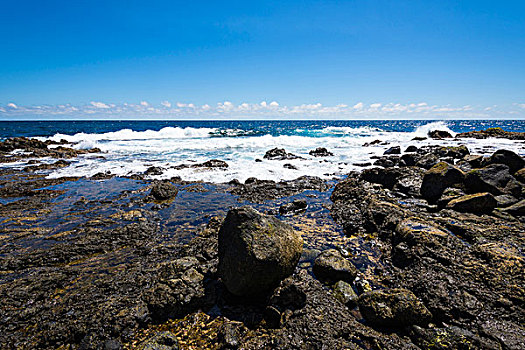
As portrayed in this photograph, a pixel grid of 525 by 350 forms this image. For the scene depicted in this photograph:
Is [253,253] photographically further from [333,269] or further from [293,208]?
[293,208]

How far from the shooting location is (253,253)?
4148 millimetres

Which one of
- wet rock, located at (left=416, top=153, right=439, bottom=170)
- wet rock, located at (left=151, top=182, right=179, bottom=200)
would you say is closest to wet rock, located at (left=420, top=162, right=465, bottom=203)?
wet rock, located at (left=416, top=153, right=439, bottom=170)

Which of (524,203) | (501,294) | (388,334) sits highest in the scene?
(524,203)

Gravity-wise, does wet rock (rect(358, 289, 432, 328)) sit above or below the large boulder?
below

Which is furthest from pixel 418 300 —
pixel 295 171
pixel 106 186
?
pixel 106 186

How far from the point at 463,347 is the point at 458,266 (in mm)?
1856

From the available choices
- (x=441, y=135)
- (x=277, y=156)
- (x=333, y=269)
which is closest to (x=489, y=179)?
(x=333, y=269)

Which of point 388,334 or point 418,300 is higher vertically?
point 418,300

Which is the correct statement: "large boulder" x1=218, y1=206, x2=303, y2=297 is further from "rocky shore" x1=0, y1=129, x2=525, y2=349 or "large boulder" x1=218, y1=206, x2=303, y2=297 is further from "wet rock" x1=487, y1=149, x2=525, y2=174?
"wet rock" x1=487, y1=149, x2=525, y2=174

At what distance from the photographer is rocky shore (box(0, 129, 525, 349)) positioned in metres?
3.70

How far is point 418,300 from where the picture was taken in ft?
13.1

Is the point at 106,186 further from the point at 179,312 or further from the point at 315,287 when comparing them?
the point at 315,287

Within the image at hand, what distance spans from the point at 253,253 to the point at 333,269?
6.28 ft

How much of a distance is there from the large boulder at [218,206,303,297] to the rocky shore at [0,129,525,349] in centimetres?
2
